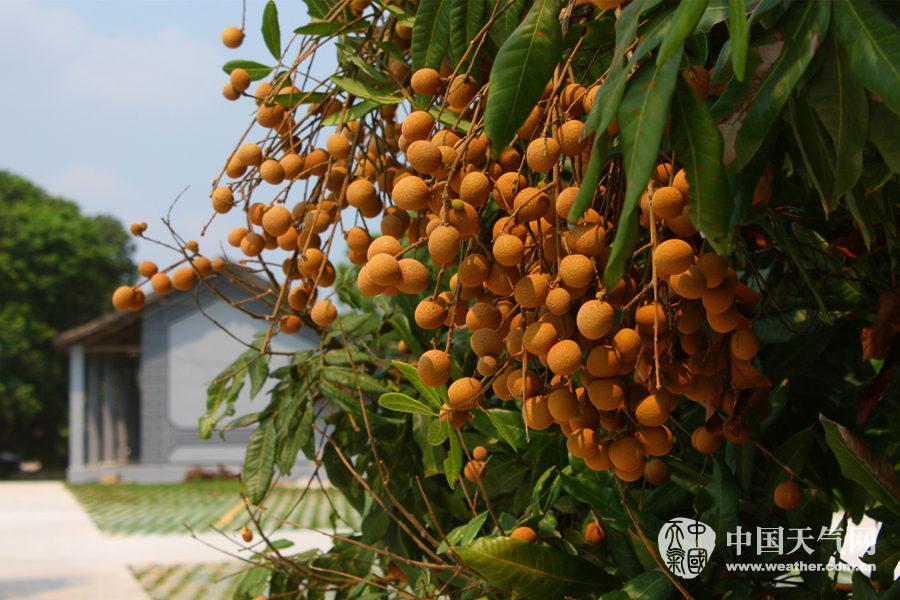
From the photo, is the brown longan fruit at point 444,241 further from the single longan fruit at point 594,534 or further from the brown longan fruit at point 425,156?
the single longan fruit at point 594,534

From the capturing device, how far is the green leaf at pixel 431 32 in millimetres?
A: 745

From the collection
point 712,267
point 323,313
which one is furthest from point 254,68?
point 712,267

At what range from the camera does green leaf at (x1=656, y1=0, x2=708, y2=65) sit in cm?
43

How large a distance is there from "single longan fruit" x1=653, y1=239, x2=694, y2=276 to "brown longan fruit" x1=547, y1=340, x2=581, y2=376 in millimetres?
70

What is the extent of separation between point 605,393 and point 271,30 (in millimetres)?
578

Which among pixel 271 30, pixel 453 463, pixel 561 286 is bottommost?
pixel 453 463

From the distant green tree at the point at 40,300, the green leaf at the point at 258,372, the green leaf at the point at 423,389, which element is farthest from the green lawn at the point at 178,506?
the green leaf at the point at 423,389

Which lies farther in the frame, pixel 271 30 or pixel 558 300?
pixel 271 30

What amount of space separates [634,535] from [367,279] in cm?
41

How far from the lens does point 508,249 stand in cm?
58

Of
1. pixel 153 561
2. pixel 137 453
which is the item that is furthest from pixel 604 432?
pixel 137 453

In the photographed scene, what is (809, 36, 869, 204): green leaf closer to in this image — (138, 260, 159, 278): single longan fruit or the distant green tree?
(138, 260, 159, 278): single longan fruit

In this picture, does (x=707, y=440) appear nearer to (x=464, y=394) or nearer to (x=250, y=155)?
(x=464, y=394)

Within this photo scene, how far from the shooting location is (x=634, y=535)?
2.81 ft
